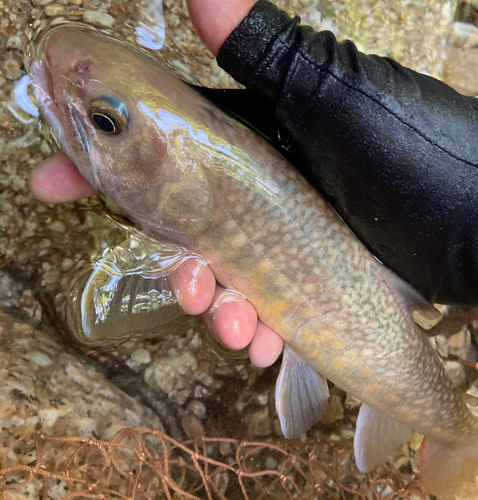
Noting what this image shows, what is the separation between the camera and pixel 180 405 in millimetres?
2119

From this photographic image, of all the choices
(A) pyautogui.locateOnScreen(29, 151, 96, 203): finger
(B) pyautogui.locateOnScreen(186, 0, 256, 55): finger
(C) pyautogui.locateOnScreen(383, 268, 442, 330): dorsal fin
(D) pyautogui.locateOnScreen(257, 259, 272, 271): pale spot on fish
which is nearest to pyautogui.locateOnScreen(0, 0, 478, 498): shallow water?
(A) pyautogui.locateOnScreen(29, 151, 96, 203): finger

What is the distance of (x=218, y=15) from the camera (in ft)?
4.37

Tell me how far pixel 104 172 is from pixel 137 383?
1035 millimetres

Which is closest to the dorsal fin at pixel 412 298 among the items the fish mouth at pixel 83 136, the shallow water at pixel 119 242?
the shallow water at pixel 119 242

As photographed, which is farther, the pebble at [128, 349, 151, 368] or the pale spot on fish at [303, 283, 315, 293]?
the pebble at [128, 349, 151, 368]

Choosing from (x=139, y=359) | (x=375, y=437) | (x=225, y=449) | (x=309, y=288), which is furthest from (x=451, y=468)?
(x=139, y=359)

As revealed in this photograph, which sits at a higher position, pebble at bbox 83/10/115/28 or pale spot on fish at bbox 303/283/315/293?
pebble at bbox 83/10/115/28

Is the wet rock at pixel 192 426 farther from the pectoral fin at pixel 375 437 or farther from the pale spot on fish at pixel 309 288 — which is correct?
the pale spot on fish at pixel 309 288

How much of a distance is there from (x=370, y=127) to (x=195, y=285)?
2.83 feet

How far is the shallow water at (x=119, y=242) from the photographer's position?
5.66 ft

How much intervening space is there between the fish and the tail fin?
9 centimetres

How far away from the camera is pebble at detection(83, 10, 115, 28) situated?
5.75ft

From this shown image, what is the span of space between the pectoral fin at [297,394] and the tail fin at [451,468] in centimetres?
58

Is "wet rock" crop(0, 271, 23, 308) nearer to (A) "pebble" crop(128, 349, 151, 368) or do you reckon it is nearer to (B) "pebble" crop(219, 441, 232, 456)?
(A) "pebble" crop(128, 349, 151, 368)
